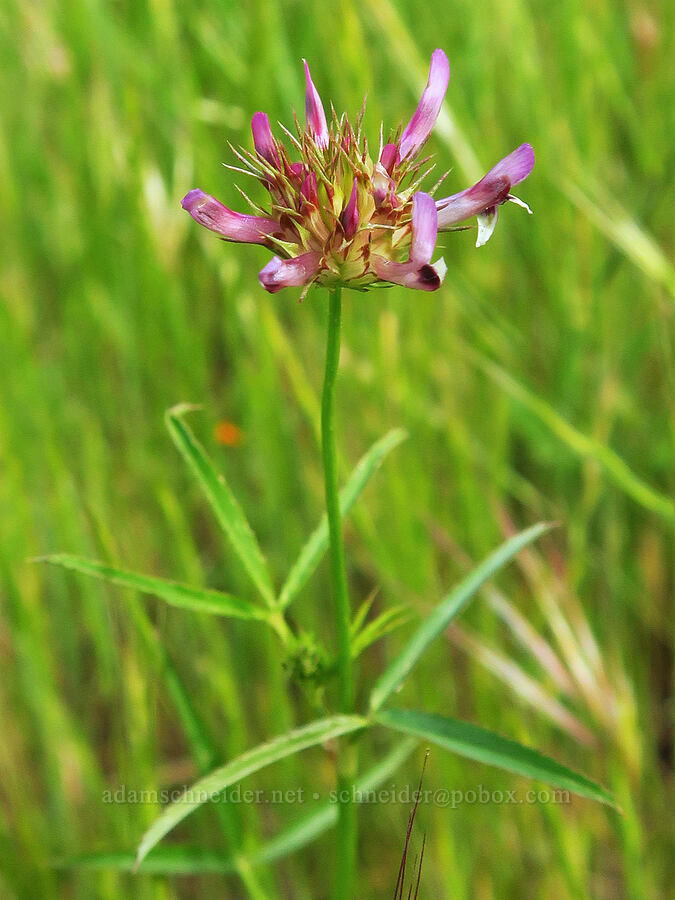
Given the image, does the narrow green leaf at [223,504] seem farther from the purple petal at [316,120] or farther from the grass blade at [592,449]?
the grass blade at [592,449]

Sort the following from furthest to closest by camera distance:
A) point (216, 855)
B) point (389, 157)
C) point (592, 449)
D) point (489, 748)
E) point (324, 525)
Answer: point (592, 449)
point (216, 855)
point (324, 525)
point (489, 748)
point (389, 157)

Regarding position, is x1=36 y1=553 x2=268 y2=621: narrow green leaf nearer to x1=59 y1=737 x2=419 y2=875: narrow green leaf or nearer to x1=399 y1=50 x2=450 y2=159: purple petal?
x1=59 y1=737 x2=419 y2=875: narrow green leaf

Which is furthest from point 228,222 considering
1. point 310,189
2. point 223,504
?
point 223,504

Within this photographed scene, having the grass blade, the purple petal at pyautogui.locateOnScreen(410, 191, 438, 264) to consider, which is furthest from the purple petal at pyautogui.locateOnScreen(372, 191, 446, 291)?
the grass blade

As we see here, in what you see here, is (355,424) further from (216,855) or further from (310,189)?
(310,189)

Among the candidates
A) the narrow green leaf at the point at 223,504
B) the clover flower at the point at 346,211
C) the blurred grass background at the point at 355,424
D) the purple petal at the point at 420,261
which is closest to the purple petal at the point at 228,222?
the clover flower at the point at 346,211

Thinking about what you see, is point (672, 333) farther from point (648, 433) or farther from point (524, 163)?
point (524, 163)
